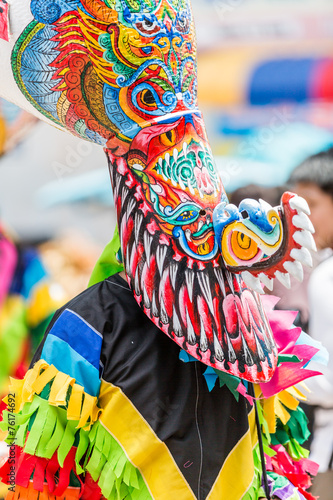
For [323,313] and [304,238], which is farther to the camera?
[323,313]

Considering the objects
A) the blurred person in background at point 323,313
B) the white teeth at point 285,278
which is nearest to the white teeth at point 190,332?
the white teeth at point 285,278

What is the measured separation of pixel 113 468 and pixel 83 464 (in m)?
0.09

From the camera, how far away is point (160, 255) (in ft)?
4.45

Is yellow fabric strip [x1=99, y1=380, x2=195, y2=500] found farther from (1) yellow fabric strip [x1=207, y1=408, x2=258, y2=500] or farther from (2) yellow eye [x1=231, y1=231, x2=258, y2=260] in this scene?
(2) yellow eye [x1=231, y1=231, x2=258, y2=260]

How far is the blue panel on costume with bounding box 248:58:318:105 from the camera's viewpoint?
9508 mm

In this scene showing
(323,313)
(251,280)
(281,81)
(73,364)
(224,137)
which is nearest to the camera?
(251,280)

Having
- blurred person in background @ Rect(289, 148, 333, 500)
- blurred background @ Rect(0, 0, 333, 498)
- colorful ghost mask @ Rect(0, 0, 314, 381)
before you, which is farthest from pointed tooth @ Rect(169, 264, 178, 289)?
blurred background @ Rect(0, 0, 333, 498)

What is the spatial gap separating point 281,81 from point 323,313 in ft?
25.3

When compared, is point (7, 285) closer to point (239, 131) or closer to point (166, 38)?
point (166, 38)

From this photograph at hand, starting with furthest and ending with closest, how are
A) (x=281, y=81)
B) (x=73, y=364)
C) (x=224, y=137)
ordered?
(x=281, y=81) → (x=224, y=137) → (x=73, y=364)

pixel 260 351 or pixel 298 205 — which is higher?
pixel 298 205

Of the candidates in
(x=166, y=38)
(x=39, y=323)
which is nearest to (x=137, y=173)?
(x=166, y=38)

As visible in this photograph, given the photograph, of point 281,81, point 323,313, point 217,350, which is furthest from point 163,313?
point 281,81

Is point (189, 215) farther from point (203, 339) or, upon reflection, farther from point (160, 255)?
point (203, 339)
